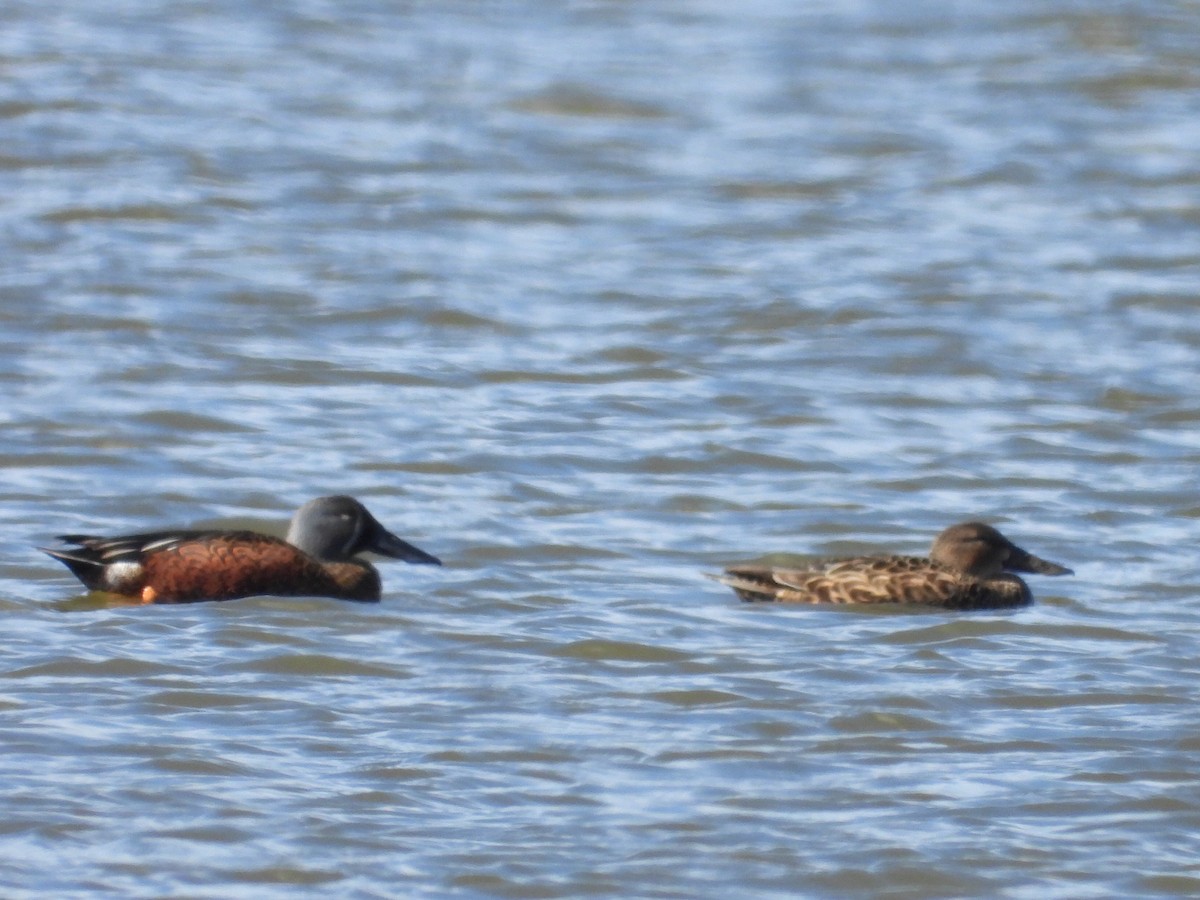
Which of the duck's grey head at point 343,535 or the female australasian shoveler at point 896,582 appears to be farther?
the duck's grey head at point 343,535

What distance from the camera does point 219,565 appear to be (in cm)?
906

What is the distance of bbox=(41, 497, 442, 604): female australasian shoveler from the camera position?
29.4ft

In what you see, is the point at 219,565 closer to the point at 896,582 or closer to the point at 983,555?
the point at 896,582

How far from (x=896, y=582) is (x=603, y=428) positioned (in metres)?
2.82

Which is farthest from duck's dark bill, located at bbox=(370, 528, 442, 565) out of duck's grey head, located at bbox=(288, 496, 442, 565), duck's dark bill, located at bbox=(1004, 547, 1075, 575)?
duck's dark bill, located at bbox=(1004, 547, 1075, 575)

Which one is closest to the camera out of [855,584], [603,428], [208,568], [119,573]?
[119,573]

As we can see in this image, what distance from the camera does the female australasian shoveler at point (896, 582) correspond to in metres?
9.18

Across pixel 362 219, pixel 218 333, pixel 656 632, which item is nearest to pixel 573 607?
pixel 656 632

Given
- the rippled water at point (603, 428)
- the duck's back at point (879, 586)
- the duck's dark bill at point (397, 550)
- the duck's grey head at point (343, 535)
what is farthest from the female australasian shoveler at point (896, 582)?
the duck's grey head at point (343, 535)

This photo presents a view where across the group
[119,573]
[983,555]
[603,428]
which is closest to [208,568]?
[119,573]

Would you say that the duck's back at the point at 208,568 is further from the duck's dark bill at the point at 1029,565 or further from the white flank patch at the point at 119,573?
the duck's dark bill at the point at 1029,565

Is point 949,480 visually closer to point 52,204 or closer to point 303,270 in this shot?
point 303,270

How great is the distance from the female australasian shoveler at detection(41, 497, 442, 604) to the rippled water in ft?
0.41

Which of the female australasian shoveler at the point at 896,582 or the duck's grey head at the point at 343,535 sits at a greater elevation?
the duck's grey head at the point at 343,535
